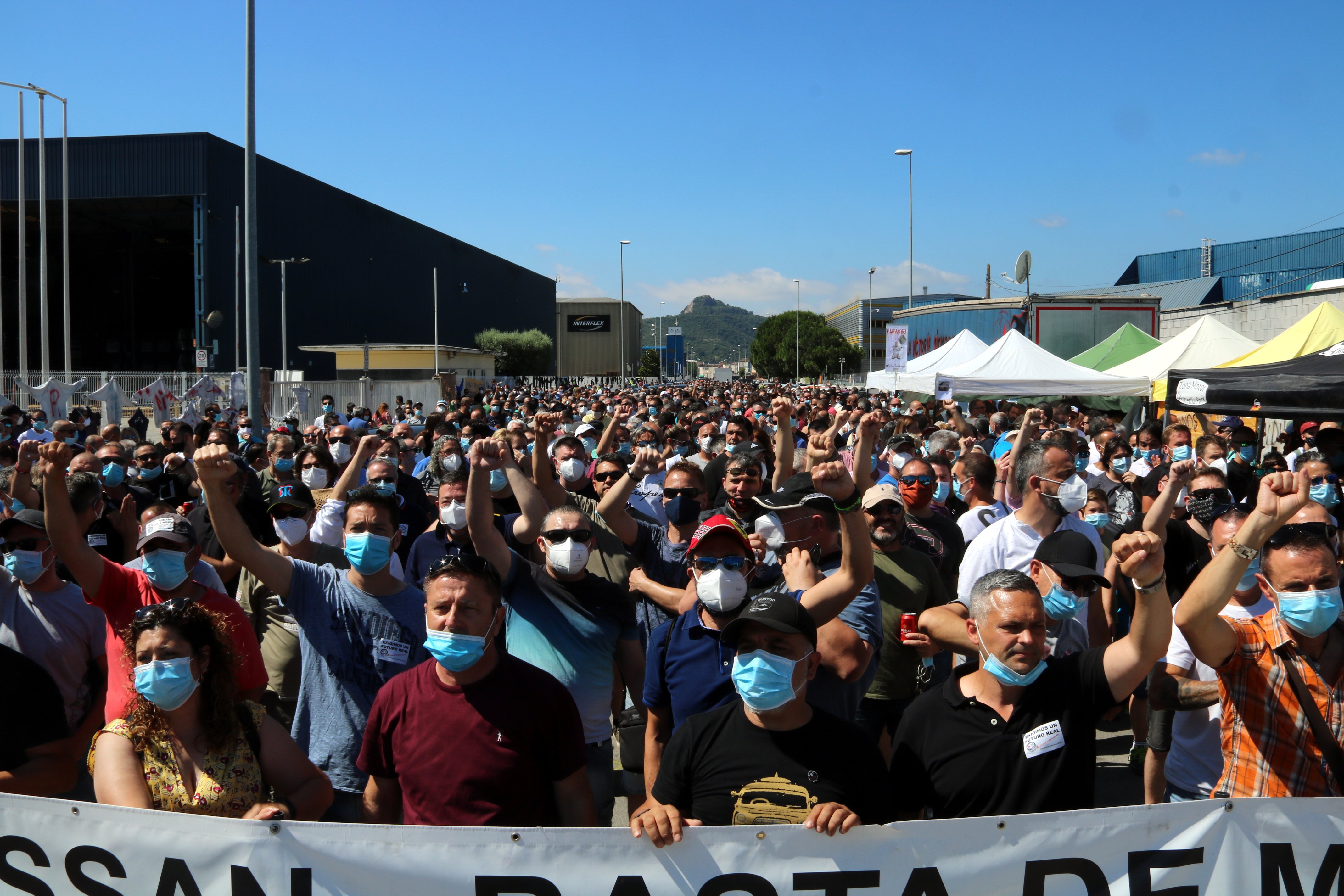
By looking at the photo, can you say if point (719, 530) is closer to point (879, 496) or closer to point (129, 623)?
point (879, 496)

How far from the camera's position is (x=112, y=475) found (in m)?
7.90

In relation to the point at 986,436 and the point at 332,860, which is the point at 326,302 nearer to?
the point at 986,436

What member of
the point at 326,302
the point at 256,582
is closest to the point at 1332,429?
the point at 256,582

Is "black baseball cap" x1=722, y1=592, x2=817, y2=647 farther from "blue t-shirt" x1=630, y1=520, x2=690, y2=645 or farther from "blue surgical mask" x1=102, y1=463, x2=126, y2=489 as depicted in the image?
"blue surgical mask" x1=102, y1=463, x2=126, y2=489

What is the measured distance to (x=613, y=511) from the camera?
5.41 m

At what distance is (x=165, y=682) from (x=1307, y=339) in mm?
14173

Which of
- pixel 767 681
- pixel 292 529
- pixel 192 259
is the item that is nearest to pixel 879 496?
pixel 767 681

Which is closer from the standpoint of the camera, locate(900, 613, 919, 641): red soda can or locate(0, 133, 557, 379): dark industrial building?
locate(900, 613, 919, 641): red soda can

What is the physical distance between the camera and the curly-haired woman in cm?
299

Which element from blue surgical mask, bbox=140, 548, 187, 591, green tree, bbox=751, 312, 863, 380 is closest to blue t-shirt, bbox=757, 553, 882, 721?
blue surgical mask, bbox=140, 548, 187, 591

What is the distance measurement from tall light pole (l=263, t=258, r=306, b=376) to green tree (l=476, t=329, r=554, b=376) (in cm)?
2074

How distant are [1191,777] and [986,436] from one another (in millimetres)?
9695

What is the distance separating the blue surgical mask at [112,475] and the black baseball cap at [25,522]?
371 cm

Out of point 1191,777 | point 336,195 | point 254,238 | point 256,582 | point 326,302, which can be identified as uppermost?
point 336,195
